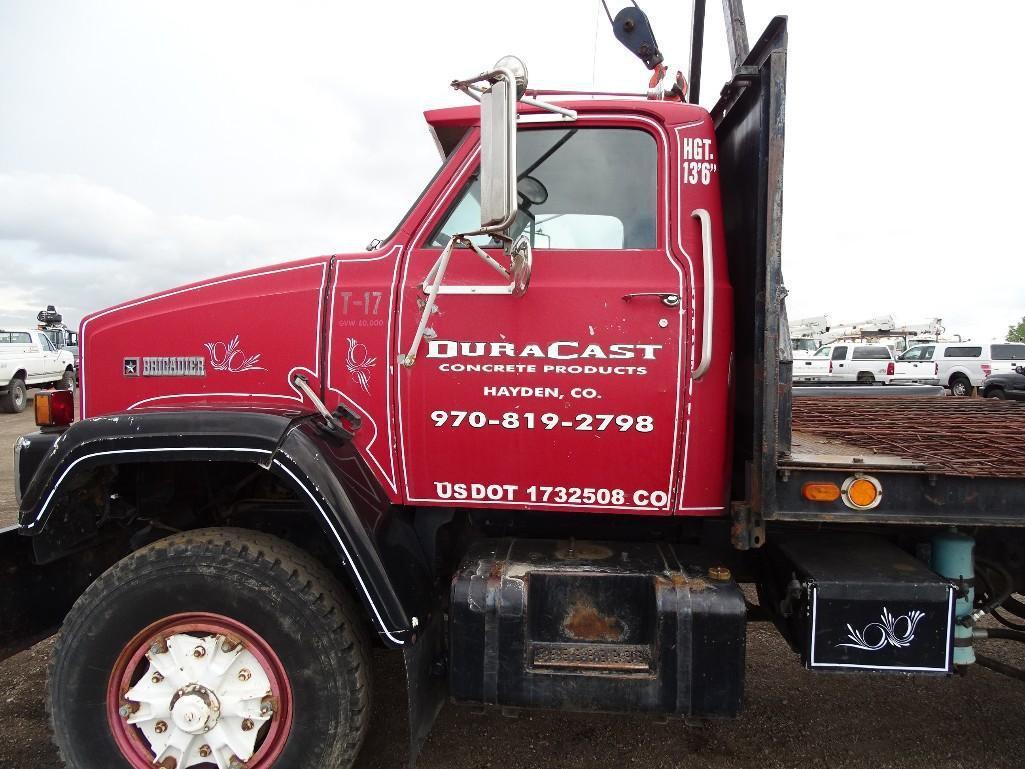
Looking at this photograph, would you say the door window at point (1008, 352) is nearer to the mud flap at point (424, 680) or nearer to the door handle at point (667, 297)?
the door handle at point (667, 297)

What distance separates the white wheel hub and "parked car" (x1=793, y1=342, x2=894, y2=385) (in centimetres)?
2430

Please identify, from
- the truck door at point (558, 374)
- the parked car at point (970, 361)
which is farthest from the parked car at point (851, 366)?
the truck door at point (558, 374)

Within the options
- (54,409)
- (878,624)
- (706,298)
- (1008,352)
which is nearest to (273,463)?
(54,409)

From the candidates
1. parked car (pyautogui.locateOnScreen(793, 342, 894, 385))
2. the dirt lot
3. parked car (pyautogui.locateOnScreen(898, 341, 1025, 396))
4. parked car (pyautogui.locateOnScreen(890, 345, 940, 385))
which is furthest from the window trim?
parked car (pyautogui.locateOnScreen(890, 345, 940, 385))

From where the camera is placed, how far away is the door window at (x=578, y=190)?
2.49 metres

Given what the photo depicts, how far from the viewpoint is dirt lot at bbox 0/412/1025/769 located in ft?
9.09

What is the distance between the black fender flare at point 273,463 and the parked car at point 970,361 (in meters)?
24.5

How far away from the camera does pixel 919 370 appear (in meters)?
23.6

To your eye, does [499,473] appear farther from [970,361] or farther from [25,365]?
[970,361]

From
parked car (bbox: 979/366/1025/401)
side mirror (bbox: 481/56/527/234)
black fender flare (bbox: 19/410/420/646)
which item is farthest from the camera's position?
parked car (bbox: 979/366/1025/401)

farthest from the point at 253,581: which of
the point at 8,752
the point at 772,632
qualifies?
the point at 772,632

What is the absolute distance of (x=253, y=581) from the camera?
2.24m

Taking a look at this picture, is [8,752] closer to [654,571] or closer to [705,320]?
[654,571]

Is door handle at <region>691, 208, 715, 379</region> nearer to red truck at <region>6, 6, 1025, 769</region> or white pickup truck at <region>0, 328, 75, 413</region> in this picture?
red truck at <region>6, 6, 1025, 769</region>
